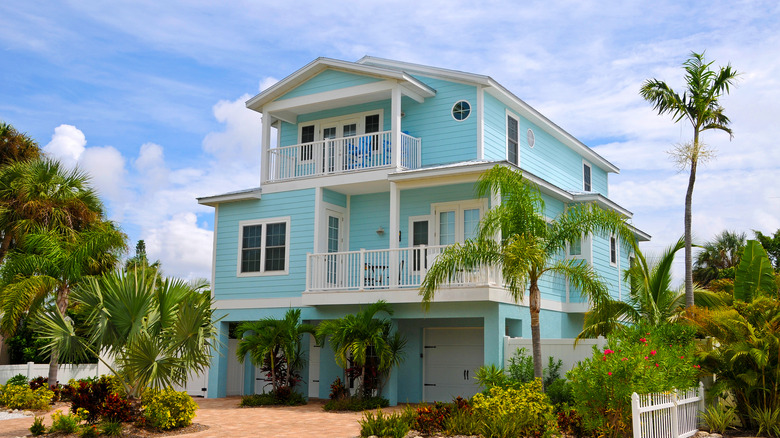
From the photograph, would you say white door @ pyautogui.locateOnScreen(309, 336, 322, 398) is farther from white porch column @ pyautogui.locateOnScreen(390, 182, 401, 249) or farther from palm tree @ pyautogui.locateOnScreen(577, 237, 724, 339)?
palm tree @ pyautogui.locateOnScreen(577, 237, 724, 339)

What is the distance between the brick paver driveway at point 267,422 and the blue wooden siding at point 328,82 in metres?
8.83

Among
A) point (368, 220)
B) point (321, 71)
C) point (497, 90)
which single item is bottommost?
point (368, 220)

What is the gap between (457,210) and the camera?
19969mm

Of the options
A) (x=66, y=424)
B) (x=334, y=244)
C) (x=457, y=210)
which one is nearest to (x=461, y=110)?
(x=457, y=210)

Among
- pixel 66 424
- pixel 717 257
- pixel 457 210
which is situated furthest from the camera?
pixel 717 257

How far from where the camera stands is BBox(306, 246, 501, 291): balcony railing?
17.8m

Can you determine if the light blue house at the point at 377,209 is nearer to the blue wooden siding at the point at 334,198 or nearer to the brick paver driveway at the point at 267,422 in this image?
the blue wooden siding at the point at 334,198

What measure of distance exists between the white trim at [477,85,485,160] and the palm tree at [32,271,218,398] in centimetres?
906

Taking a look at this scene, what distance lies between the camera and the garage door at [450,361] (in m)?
20.1

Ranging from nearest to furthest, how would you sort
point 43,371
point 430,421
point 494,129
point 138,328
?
1. point 430,421
2. point 138,328
3. point 494,129
4. point 43,371

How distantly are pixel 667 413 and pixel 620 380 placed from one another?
1468 mm

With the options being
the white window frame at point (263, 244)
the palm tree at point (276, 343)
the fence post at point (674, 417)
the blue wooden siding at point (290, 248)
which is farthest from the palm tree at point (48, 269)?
the fence post at point (674, 417)

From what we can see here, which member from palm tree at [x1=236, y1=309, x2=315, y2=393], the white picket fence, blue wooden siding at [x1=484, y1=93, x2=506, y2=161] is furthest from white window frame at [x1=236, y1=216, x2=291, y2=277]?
blue wooden siding at [x1=484, y1=93, x2=506, y2=161]

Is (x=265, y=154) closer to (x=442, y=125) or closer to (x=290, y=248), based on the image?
(x=290, y=248)
